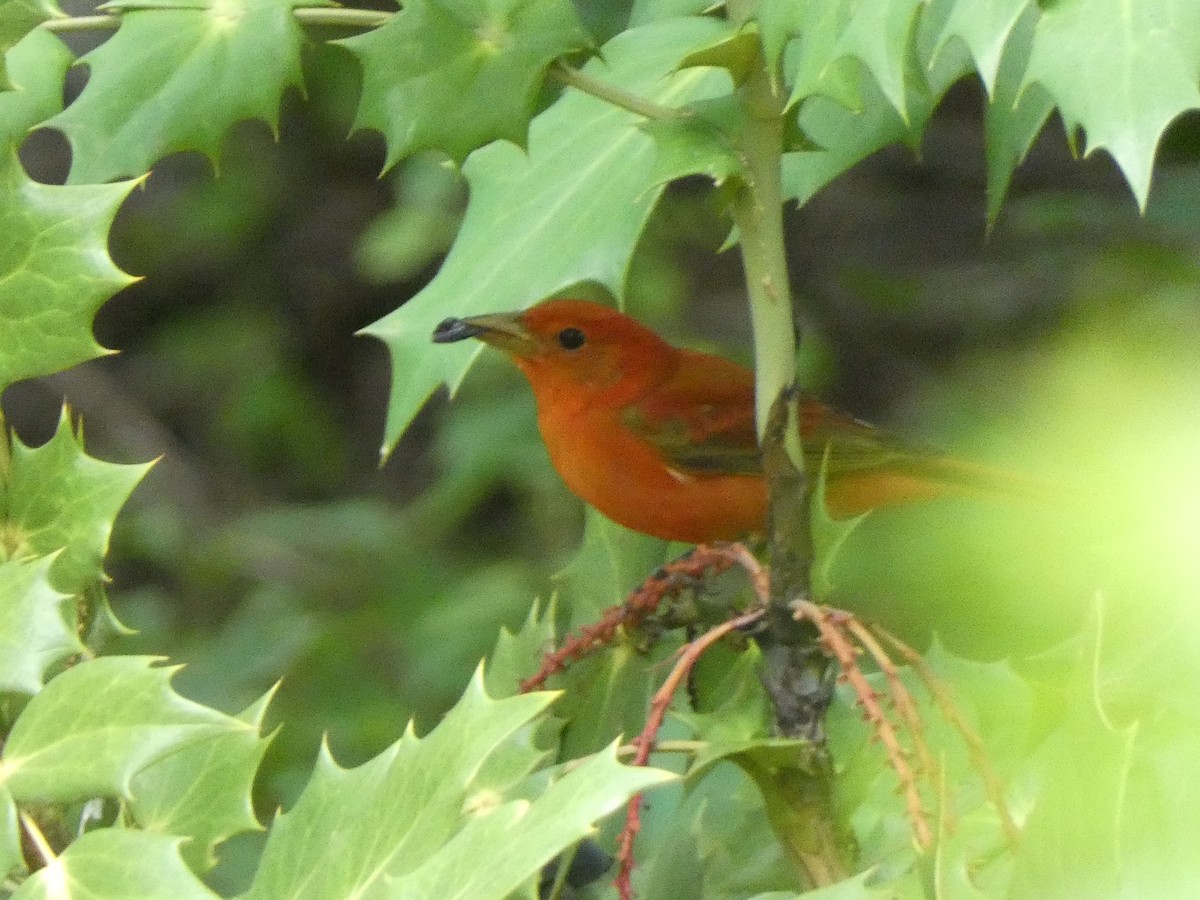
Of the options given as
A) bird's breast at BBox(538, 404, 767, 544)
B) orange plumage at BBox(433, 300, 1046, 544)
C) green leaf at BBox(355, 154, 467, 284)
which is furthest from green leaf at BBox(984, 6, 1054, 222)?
green leaf at BBox(355, 154, 467, 284)

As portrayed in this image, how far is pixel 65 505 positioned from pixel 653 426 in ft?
5.00

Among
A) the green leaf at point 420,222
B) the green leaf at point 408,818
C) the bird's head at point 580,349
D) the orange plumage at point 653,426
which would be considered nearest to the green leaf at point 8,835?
the green leaf at point 408,818

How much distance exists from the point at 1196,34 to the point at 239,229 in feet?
14.7

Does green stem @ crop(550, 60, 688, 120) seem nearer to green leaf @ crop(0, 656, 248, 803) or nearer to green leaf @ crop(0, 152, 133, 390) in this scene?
green leaf @ crop(0, 152, 133, 390)

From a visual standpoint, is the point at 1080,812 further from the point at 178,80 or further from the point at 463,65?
the point at 178,80

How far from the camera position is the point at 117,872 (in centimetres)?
89

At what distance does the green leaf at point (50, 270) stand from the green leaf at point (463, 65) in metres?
0.18

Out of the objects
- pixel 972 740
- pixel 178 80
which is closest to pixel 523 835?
pixel 972 740

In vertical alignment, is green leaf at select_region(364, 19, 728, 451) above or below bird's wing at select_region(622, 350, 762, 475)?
above

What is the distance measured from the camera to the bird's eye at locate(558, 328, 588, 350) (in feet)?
8.72

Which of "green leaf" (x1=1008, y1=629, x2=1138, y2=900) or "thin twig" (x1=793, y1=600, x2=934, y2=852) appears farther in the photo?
"thin twig" (x1=793, y1=600, x2=934, y2=852)

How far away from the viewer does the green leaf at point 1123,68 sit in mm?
921

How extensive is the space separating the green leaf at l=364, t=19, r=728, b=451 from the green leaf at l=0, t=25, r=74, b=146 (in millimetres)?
301

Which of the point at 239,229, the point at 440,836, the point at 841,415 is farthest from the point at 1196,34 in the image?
the point at 239,229
